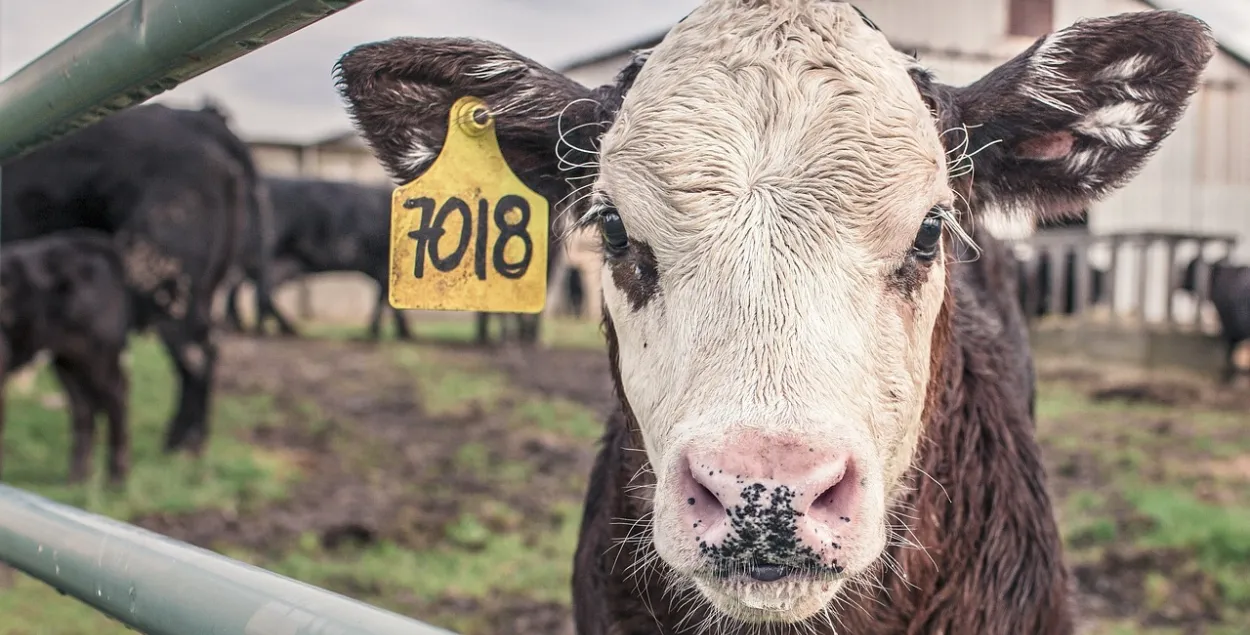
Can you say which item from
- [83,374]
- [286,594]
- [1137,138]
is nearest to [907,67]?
[1137,138]

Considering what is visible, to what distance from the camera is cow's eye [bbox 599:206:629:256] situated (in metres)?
1.75

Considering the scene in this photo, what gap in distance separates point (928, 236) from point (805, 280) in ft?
1.08

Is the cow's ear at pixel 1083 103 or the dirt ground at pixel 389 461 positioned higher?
the cow's ear at pixel 1083 103

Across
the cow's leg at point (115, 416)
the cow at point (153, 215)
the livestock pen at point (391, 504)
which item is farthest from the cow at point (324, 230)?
the cow's leg at point (115, 416)

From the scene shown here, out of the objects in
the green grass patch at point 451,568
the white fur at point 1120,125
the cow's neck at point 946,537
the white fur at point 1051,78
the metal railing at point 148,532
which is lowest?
the green grass patch at point 451,568

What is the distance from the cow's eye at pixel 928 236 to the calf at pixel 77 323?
4.95 meters

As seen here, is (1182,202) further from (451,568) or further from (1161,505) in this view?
(451,568)

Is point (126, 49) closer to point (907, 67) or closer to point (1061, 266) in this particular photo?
point (907, 67)

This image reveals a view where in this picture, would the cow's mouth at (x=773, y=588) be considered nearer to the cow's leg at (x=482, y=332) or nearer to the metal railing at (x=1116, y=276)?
the metal railing at (x=1116, y=276)

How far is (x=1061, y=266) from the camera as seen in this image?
13.7 meters

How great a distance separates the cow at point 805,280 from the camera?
134 cm

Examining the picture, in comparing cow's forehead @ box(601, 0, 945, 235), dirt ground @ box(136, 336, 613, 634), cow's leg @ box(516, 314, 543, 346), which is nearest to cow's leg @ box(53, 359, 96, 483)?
dirt ground @ box(136, 336, 613, 634)

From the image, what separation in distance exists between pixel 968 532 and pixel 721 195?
0.91m

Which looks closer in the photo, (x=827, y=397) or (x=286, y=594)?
(x=286, y=594)
